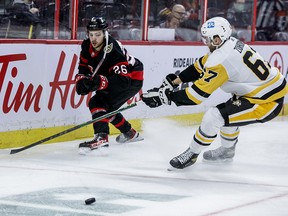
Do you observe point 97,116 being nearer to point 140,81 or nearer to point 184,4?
point 140,81

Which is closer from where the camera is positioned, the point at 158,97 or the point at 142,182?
the point at 142,182

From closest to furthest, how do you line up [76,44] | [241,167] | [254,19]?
1. [241,167]
2. [76,44]
3. [254,19]

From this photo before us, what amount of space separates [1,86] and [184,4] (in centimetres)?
289

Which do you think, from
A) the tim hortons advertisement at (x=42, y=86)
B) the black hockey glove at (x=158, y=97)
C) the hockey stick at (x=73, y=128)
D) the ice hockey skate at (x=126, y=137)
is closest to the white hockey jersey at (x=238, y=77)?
the black hockey glove at (x=158, y=97)

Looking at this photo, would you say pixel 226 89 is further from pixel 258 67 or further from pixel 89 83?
pixel 89 83

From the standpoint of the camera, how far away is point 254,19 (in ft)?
35.5

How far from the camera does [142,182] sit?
6.27 m

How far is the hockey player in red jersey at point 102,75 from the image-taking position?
24.3 ft

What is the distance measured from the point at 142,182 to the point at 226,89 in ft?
3.53

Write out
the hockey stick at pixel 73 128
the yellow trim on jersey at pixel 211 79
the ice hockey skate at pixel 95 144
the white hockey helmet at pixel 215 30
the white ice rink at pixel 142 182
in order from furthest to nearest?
the ice hockey skate at pixel 95 144 → the hockey stick at pixel 73 128 → the white hockey helmet at pixel 215 30 → the yellow trim on jersey at pixel 211 79 → the white ice rink at pixel 142 182

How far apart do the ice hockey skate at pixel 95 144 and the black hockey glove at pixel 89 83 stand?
0.36 m

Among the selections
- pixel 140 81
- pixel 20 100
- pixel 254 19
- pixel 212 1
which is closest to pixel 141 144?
pixel 140 81

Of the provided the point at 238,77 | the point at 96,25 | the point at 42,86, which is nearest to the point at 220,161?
the point at 238,77

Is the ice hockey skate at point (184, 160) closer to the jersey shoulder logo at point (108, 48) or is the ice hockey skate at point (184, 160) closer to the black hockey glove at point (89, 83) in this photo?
the black hockey glove at point (89, 83)
